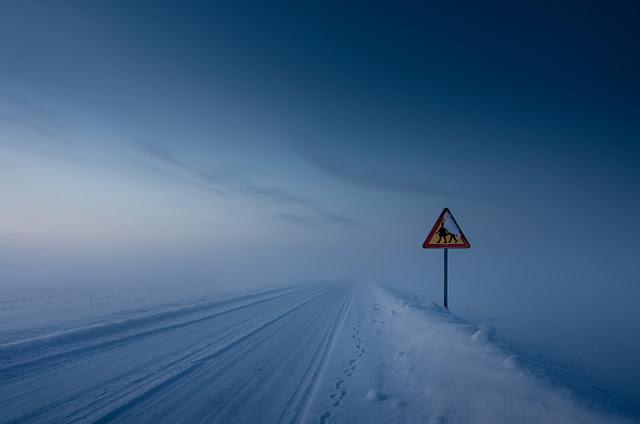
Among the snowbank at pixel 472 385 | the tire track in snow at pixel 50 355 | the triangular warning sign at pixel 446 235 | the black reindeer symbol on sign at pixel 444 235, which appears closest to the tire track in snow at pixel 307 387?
the snowbank at pixel 472 385

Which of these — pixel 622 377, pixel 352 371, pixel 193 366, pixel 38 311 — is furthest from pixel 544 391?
pixel 38 311

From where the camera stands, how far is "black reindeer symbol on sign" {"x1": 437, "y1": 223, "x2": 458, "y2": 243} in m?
8.06

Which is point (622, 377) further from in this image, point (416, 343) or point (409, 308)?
point (409, 308)

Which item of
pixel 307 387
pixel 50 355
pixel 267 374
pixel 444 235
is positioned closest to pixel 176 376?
pixel 267 374

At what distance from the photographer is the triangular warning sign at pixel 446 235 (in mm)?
8016

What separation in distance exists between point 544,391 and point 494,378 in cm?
66

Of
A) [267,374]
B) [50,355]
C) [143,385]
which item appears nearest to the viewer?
[143,385]

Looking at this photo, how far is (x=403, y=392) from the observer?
447cm

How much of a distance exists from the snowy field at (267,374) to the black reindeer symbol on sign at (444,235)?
6.91 feet

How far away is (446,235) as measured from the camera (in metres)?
8.11

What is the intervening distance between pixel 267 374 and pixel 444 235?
5.63m

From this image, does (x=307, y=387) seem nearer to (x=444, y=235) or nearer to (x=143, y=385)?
(x=143, y=385)

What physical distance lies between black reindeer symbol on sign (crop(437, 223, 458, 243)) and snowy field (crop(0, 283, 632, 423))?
6.91ft

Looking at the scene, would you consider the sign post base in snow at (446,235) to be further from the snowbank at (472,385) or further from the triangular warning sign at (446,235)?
the snowbank at (472,385)
